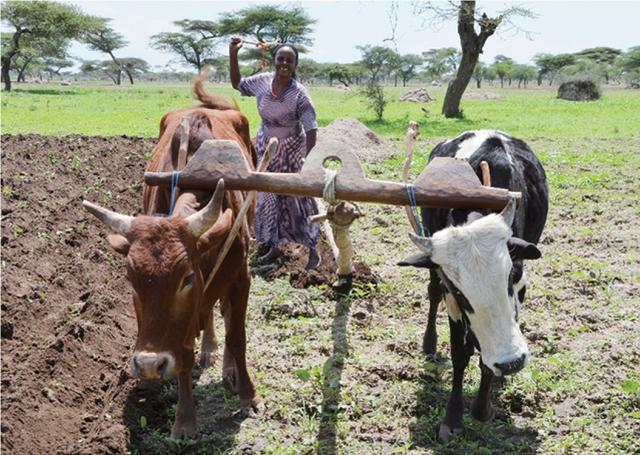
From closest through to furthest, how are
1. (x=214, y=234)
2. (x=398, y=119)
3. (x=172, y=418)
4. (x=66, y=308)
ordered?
(x=214, y=234)
(x=172, y=418)
(x=66, y=308)
(x=398, y=119)

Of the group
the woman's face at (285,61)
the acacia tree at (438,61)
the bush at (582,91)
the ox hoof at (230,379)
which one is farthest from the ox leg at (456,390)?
the acacia tree at (438,61)

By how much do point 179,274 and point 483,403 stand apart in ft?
6.74

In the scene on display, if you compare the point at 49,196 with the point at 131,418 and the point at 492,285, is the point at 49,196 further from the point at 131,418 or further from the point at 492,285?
the point at 492,285

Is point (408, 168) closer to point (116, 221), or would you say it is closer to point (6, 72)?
point (116, 221)

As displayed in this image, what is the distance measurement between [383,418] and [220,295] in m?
1.30

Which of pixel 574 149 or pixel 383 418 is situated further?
pixel 574 149

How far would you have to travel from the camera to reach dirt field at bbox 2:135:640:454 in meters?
3.74

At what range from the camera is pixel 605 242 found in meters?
7.21

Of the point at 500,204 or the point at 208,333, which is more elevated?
the point at 500,204

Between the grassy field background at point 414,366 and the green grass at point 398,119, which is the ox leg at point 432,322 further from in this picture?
the green grass at point 398,119

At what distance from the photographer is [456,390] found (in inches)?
151

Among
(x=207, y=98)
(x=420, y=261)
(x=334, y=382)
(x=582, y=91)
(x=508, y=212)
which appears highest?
(x=582, y=91)

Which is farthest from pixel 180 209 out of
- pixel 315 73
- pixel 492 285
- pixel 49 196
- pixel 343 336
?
pixel 315 73

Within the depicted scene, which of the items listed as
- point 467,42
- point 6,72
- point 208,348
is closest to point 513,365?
point 208,348
